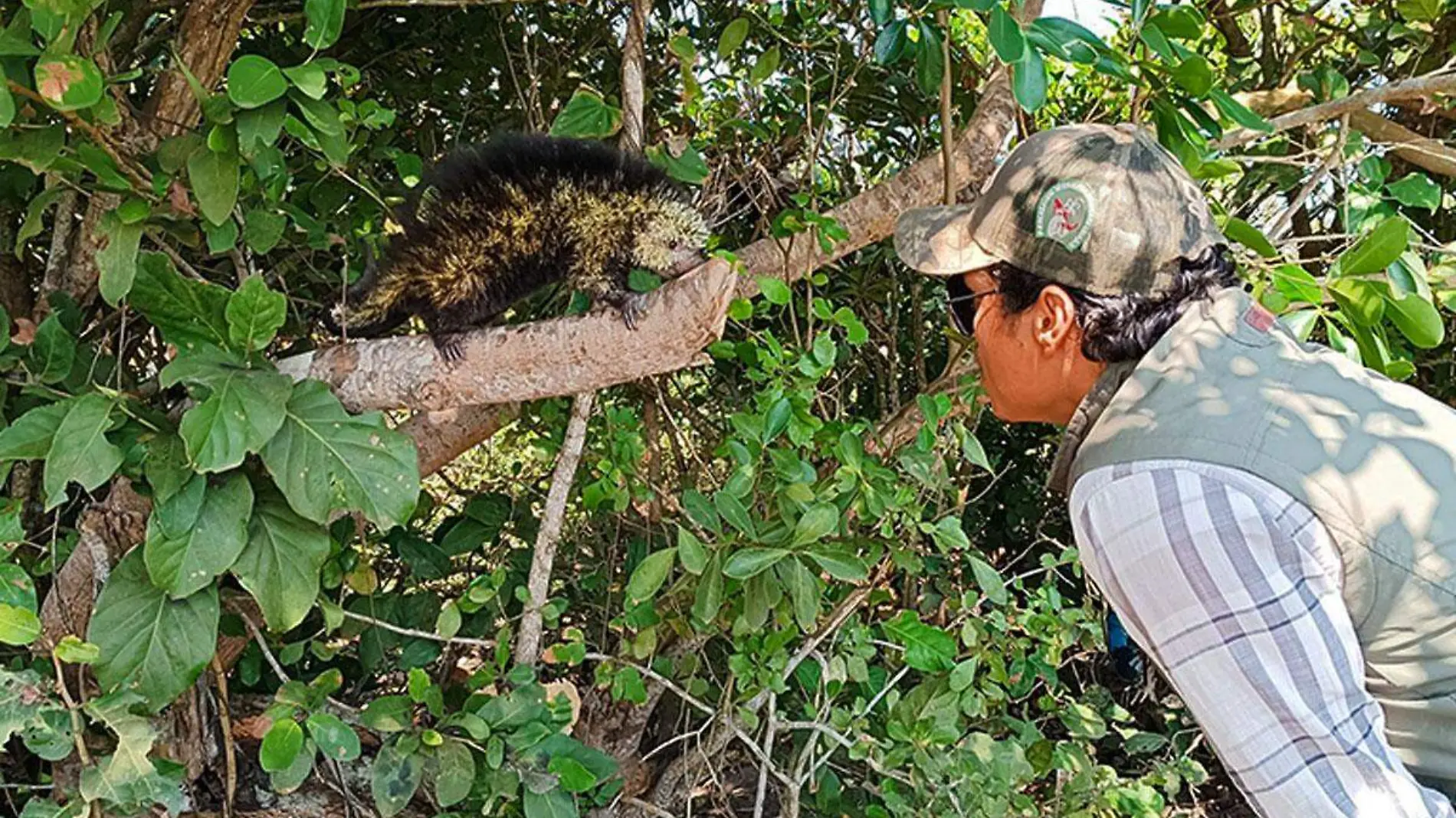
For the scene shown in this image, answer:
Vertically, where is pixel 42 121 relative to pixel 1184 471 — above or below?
above

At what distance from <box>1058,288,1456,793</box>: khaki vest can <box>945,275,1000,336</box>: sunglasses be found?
1.15 feet

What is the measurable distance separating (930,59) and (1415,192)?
3.95 ft

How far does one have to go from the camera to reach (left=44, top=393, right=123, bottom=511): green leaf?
1.84 meters

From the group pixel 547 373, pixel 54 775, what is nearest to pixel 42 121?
pixel 547 373

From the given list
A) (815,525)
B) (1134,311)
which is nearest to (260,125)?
(815,525)

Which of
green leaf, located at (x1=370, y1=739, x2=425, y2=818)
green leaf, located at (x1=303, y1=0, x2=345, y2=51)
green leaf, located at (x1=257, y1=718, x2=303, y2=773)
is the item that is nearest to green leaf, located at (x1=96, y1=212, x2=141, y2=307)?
green leaf, located at (x1=303, y1=0, x2=345, y2=51)

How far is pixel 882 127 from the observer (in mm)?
3527

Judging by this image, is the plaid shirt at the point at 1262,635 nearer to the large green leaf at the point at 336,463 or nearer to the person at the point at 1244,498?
the person at the point at 1244,498

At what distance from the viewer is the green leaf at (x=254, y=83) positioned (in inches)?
71.6

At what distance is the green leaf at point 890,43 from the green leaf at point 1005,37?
0.40 metres

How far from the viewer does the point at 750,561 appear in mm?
2098

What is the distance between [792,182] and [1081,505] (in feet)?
4.90

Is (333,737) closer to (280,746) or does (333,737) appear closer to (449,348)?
(280,746)

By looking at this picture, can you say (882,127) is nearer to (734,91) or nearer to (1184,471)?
(734,91)
